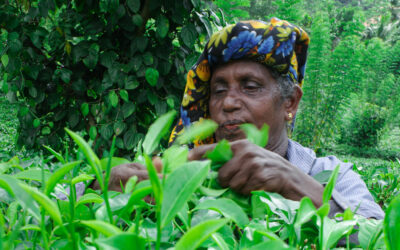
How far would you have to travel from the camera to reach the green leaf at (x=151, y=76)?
2154mm

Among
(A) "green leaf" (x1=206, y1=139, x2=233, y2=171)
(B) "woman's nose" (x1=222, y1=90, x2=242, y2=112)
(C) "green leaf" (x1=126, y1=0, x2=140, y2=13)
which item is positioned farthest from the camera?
(C) "green leaf" (x1=126, y1=0, x2=140, y2=13)

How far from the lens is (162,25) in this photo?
6.93ft

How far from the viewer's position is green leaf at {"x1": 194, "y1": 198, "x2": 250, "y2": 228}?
A: 0.34 m

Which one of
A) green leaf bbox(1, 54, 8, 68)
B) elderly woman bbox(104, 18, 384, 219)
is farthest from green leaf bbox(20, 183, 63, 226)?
green leaf bbox(1, 54, 8, 68)

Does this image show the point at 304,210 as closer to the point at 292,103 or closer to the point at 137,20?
the point at 292,103

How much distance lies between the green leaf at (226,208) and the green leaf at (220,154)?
13 centimetres

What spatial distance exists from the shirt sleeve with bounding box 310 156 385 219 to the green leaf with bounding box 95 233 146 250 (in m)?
0.71

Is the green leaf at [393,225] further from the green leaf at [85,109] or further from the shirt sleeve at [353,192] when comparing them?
the green leaf at [85,109]

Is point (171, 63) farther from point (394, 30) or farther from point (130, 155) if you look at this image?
point (394, 30)

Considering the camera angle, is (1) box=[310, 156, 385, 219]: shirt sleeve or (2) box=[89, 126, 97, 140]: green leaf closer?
(1) box=[310, 156, 385, 219]: shirt sleeve

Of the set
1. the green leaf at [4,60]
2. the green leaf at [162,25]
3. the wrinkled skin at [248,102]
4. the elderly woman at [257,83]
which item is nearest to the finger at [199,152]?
the wrinkled skin at [248,102]

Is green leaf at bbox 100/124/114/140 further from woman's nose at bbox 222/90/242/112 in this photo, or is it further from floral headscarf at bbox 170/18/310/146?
woman's nose at bbox 222/90/242/112

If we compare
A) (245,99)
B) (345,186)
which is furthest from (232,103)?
Result: (345,186)

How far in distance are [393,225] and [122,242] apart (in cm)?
22
